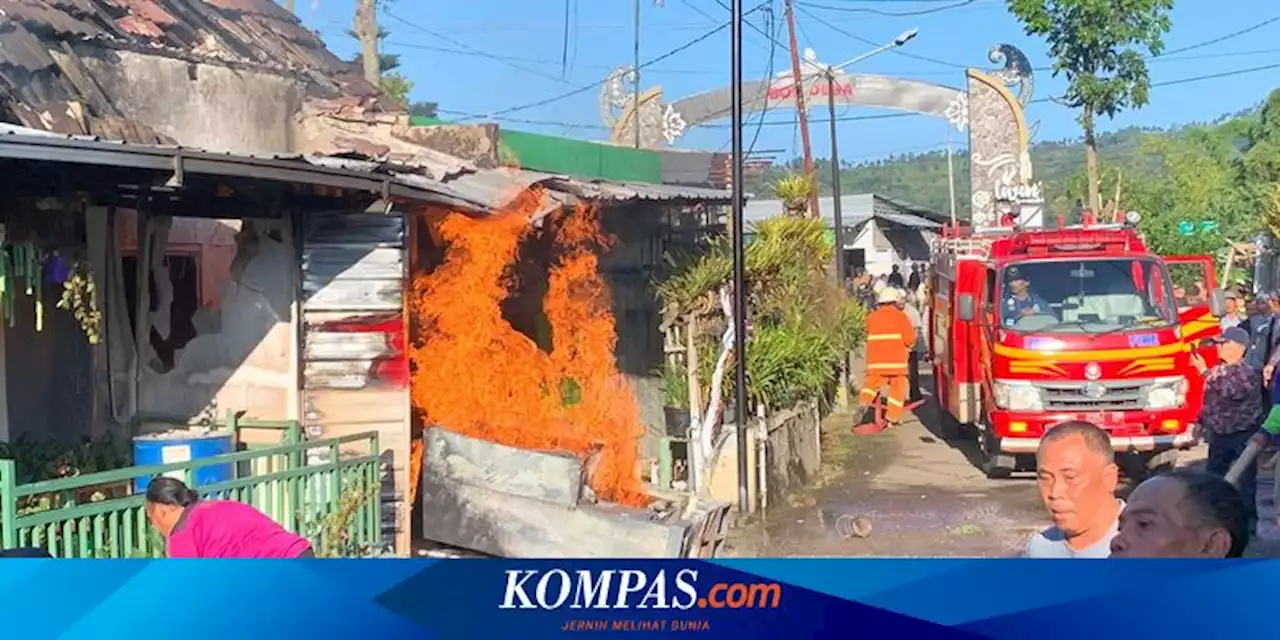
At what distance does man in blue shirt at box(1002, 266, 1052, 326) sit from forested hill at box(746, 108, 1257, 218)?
365cm

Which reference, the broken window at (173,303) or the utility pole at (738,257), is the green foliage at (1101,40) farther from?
the broken window at (173,303)

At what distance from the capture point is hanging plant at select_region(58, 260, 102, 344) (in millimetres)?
5703

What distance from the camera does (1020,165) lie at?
4.13 metres

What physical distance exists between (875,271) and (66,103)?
630cm

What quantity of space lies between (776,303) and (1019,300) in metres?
1.80

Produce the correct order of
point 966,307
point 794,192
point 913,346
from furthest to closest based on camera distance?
point 913,346 < point 966,307 < point 794,192

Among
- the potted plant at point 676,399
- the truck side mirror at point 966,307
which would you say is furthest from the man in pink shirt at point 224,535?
the truck side mirror at point 966,307

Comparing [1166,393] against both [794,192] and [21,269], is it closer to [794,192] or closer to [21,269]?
[794,192]

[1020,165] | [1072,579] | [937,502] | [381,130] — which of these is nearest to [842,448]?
[937,502]

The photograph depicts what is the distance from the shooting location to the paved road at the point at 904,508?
15.9 feet

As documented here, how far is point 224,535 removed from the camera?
353 cm

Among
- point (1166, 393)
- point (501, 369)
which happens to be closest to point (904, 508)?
point (501, 369)

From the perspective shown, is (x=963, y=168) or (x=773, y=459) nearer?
(x=963, y=168)

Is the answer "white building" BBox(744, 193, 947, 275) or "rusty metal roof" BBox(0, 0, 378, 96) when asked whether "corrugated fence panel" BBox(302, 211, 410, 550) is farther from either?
"white building" BBox(744, 193, 947, 275)
